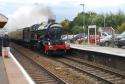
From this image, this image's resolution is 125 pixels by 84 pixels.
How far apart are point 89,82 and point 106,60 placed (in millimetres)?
7185

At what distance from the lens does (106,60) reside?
23.1 meters

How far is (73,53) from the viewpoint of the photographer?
32125mm

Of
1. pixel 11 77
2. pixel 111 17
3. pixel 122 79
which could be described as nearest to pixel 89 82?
pixel 122 79

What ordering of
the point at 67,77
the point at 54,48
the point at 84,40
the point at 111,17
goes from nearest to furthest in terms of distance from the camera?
the point at 67,77, the point at 54,48, the point at 84,40, the point at 111,17

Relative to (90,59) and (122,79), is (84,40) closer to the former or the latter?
(90,59)

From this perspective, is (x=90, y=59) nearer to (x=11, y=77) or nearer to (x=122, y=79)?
(x=122, y=79)

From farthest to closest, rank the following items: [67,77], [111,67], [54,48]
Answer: [54,48]
[111,67]
[67,77]

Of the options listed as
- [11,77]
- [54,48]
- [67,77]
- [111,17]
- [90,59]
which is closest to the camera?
[11,77]

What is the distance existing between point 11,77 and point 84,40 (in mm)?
34348

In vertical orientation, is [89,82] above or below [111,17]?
below

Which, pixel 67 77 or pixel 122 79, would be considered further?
pixel 67 77

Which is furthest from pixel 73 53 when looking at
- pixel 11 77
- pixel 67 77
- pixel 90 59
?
pixel 11 77

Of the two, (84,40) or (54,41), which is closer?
(54,41)

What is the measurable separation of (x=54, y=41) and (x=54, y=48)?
31.3 inches
